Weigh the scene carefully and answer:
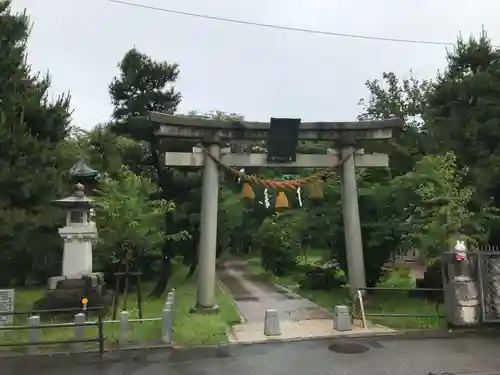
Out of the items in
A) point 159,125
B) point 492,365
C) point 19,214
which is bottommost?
point 492,365

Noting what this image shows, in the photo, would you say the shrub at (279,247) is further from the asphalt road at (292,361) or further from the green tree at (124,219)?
the asphalt road at (292,361)

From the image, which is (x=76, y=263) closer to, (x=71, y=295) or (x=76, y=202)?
(x=71, y=295)

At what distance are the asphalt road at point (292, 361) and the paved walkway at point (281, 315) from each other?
47.9 inches

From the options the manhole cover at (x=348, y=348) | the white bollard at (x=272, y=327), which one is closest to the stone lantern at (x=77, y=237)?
the white bollard at (x=272, y=327)

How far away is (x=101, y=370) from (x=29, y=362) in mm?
1901

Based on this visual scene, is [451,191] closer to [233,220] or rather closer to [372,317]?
[372,317]

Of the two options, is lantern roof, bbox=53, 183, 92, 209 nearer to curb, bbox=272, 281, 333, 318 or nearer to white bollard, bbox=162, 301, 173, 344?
white bollard, bbox=162, 301, 173, 344

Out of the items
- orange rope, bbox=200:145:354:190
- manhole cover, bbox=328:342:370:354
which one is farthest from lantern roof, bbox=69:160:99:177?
manhole cover, bbox=328:342:370:354

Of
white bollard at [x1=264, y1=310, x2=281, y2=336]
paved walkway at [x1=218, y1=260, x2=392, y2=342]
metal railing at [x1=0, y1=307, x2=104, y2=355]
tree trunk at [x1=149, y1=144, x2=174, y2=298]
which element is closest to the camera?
metal railing at [x1=0, y1=307, x2=104, y2=355]

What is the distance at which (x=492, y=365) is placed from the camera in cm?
905

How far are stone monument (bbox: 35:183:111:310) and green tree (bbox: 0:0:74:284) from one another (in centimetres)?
87

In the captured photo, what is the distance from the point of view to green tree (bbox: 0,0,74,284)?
50.4 feet

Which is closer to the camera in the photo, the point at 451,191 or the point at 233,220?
the point at 451,191

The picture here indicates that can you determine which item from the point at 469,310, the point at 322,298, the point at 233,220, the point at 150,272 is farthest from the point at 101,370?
the point at 233,220
